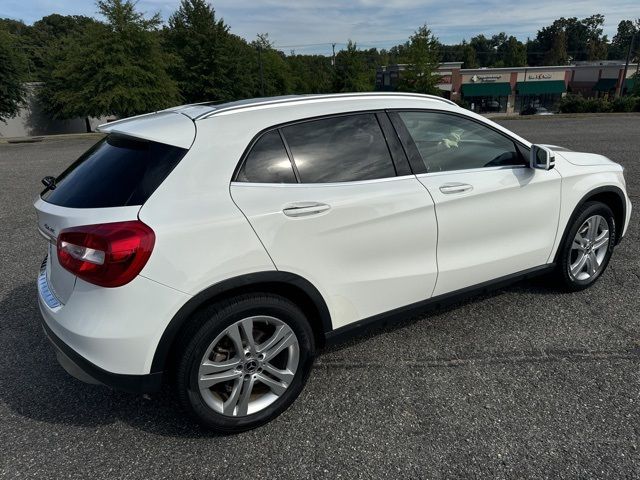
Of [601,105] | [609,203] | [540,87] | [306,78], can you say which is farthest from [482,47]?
[609,203]

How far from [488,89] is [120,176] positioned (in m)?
72.7

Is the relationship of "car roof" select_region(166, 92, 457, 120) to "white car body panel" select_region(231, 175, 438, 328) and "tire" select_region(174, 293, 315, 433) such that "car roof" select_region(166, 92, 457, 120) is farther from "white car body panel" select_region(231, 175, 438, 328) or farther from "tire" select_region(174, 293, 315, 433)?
"tire" select_region(174, 293, 315, 433)

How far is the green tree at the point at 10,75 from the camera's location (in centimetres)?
2501

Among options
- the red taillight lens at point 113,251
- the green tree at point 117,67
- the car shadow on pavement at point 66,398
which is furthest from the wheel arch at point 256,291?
the green tree at point 117,67

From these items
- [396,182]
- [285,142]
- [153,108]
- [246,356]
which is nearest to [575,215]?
[396,182]

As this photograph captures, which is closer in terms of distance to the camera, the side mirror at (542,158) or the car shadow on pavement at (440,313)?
the car shadow on pavement at (440,313)

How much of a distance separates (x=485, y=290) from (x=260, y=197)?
5.96ft

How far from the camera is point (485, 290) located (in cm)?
321

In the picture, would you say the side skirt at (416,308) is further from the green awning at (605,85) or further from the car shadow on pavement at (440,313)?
the green awning at (605,85)

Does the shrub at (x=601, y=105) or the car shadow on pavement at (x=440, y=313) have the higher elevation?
the car shadow on pavement at (x=440, y=313)

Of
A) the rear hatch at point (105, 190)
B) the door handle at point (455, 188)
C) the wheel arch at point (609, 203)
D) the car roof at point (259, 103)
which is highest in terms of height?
the car roof at point (259, 103)

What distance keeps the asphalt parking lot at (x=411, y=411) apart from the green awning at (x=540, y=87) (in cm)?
7279

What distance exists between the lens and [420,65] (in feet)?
114

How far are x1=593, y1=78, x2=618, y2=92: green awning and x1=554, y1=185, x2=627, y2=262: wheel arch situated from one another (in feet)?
242
